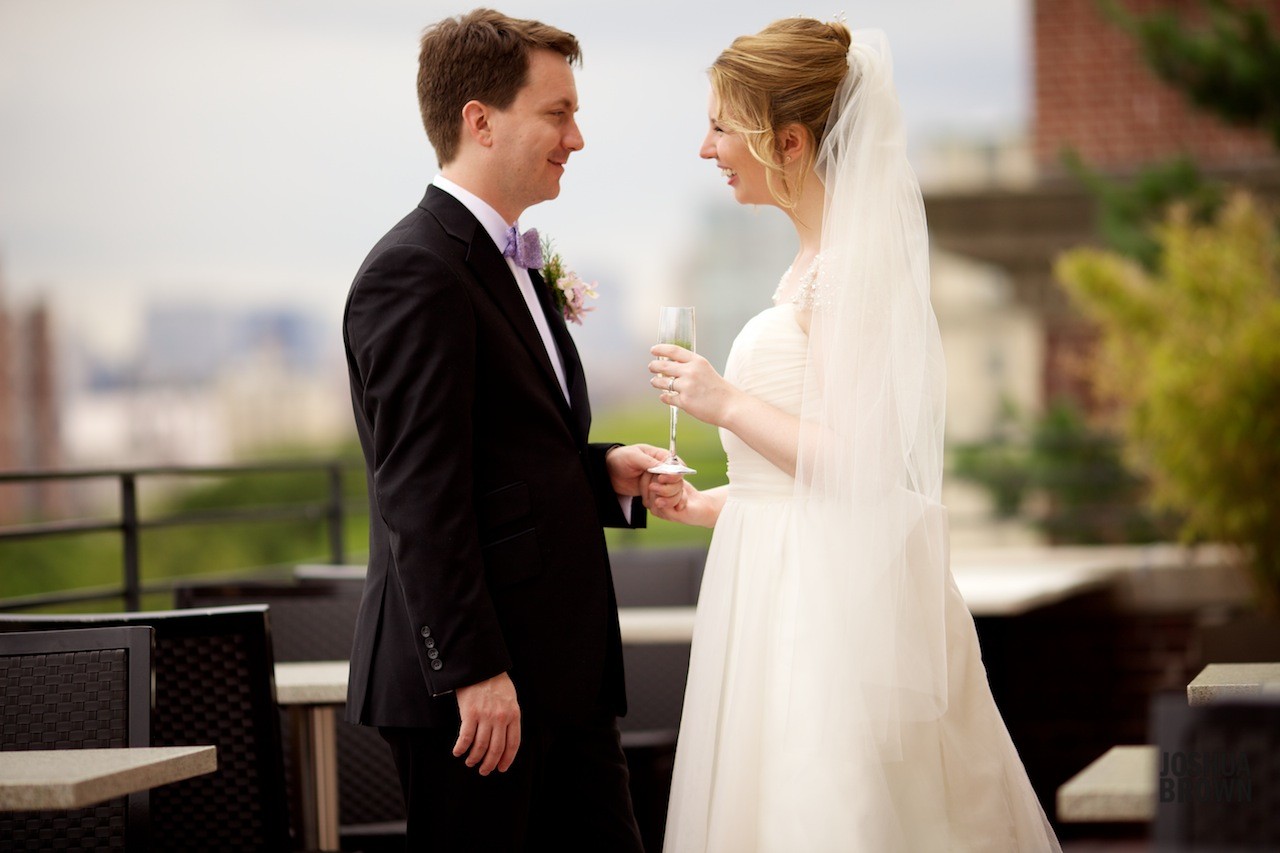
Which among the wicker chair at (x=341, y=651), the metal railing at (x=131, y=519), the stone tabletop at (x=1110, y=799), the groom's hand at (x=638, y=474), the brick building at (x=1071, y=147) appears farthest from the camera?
the brick building at (x=1071, y=147)

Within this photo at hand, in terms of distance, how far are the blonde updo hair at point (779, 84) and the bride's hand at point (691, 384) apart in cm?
38

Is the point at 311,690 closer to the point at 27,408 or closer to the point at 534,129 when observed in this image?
the point at 534,129

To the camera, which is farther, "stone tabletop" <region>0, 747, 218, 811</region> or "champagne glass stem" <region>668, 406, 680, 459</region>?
"champagne glass stem" <region>668, 406, 680, 459</region>

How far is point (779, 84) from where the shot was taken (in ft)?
8.30

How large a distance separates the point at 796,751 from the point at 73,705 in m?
1.17

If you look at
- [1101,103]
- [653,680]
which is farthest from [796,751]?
[1101,103]

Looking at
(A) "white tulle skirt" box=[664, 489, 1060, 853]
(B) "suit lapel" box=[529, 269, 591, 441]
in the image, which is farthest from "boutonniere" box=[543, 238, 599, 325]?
(A) "white tulle skirt" box=[664, 489, 1060, 853]

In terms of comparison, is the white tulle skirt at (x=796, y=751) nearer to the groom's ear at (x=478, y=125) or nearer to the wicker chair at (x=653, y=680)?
the groom's ear at (x=478, y=125)

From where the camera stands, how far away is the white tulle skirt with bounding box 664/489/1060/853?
7.61 ft

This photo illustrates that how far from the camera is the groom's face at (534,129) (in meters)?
2.36

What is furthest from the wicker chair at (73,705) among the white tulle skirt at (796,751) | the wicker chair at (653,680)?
the wicker chair at (653,680)

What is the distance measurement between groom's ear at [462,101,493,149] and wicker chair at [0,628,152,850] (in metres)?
0.96

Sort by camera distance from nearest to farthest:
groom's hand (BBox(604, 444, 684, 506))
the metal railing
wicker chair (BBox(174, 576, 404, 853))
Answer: groom's hand (BBox(604, 444, 684, 506))
wicker chair (BBox(174, 576, 404, 853))
the metal railing

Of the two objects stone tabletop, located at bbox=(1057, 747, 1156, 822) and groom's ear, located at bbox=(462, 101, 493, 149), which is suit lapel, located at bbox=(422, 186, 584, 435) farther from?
stone tabletop, located at bbox=(1057, 747, 1156, 822)
